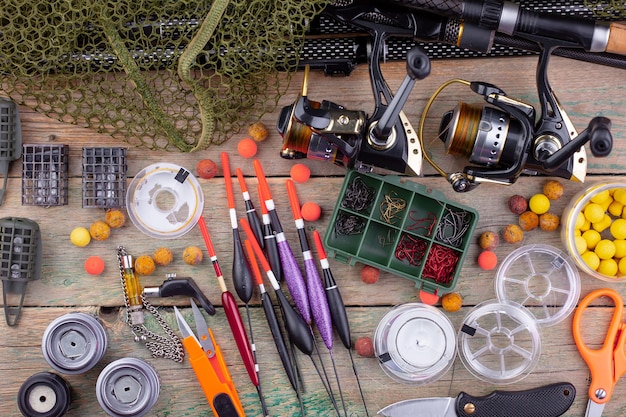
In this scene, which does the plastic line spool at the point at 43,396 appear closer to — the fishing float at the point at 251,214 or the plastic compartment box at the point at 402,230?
the fishing float at the point at 251,214

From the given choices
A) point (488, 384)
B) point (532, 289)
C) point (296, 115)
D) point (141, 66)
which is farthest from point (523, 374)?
point (141, 66)

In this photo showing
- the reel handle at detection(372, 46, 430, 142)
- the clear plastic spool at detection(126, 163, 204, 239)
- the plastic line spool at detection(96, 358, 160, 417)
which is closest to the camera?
the reel handle at detection(372, 46, 430, 142)

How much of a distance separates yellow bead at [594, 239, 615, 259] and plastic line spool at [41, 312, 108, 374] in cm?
119

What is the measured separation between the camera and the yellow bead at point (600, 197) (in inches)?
66.4

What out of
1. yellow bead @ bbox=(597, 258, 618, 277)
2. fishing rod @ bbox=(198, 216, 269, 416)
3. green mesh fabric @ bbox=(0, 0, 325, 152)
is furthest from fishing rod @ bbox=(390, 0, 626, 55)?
fishing rod @ bbox=(198, 216, 269, 416)

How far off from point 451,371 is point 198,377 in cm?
61

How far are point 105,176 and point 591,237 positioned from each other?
1.18m

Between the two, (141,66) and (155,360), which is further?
(155,360)

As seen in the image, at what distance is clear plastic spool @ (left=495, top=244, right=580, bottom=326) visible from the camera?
175cm

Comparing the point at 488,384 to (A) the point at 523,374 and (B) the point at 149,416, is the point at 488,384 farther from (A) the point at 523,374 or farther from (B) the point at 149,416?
(B) the point at 149,416

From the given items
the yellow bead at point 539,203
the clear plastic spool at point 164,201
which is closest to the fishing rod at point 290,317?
the clear plastic spool at point 164,201

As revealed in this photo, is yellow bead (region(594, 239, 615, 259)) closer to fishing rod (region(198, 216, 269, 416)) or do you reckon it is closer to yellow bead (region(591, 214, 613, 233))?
yellow bead (region(591, 214, 613, 233))

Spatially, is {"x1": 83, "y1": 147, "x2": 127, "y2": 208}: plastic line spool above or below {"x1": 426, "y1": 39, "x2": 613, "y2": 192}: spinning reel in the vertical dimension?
below

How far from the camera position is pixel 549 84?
1.67 m
